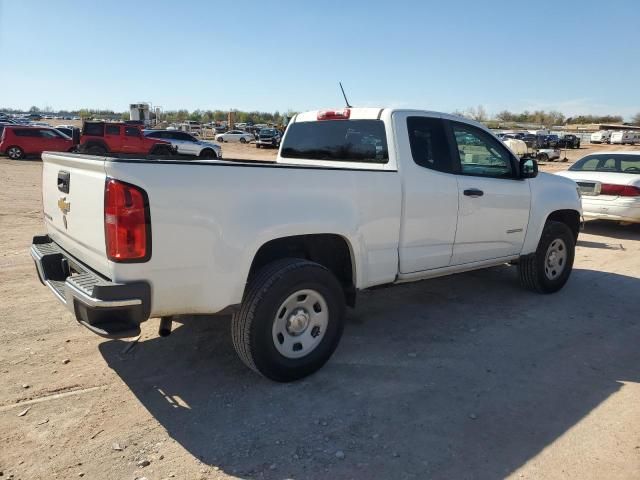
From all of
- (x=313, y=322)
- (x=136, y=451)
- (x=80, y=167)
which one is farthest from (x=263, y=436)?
(x=80, y=167)

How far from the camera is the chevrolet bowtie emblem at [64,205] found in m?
3.44

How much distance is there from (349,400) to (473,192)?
227cm

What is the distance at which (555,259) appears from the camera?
5.95 m

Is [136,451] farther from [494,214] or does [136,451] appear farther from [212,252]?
[494,214]

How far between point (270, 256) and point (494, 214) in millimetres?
2403

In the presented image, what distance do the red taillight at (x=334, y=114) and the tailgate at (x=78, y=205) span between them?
2330 millimetres

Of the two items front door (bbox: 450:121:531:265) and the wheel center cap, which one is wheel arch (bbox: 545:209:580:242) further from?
the wheel center cap

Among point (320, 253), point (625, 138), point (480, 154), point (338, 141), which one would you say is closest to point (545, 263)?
point (480, 154)

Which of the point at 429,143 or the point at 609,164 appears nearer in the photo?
the point at 429,143

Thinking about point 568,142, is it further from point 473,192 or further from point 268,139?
point 473,192

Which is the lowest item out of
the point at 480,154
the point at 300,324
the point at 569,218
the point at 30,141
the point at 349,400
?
the point at 349,400

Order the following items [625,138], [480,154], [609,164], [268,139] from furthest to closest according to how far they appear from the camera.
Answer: [625,138]
[268,139]
[609,164]
[480,154]

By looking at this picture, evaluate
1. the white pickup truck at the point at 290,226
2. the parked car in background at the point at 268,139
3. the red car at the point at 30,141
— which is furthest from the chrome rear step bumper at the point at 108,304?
the parked car in background at the point at 268,139

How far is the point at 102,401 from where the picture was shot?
3381 mm
